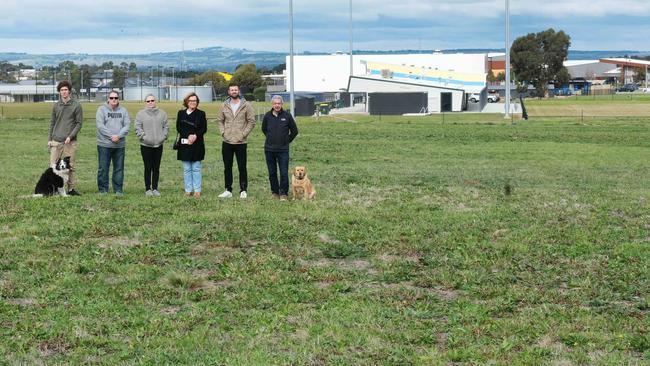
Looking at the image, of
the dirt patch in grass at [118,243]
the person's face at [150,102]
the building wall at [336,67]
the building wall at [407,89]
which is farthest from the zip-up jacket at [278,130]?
the building wall at [336,67]

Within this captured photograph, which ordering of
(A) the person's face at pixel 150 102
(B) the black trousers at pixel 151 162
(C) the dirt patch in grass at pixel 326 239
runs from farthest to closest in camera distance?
(B) the black trousers at pixel 151 162 → (A) the person's face at pixel 150 102 → (C) the dirt patch in grass at pixel 326 239

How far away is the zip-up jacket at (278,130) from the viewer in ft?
47.6

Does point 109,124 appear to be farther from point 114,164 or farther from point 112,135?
point 114,164

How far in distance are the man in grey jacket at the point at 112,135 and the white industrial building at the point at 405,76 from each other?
171ft

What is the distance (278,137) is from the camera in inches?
573

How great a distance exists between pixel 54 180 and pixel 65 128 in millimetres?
950

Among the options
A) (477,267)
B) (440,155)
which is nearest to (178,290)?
(477,267)

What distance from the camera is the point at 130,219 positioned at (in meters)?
11.8

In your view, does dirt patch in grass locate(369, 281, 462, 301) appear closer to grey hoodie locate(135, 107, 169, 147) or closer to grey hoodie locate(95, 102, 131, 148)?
grey hoodie locate(135, 107, 169, 147)

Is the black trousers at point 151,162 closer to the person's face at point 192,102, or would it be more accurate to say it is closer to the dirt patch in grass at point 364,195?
the person's face at point 192,102

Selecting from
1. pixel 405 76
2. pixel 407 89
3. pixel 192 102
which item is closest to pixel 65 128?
pixel 192 102

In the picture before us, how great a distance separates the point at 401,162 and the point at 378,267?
16854 mm

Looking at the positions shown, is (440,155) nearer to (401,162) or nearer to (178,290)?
(401,162)

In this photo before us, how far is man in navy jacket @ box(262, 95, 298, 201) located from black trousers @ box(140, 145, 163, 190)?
184 cm
